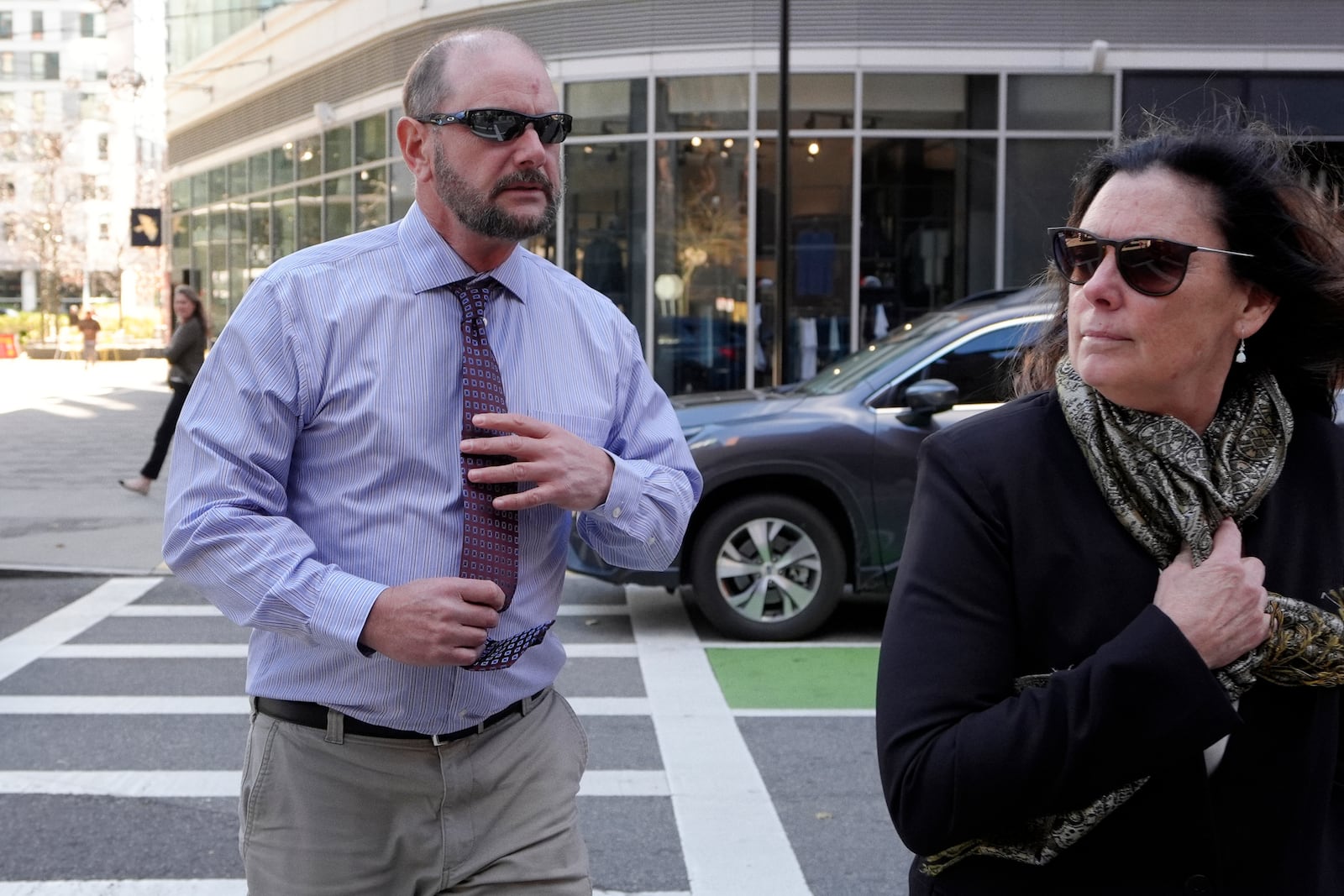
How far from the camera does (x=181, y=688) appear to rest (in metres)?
7.66

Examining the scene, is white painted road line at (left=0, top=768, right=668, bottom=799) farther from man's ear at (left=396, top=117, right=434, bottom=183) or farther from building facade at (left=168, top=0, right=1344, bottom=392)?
building facade at (left=168, top=0, right=1344, bottom=392)

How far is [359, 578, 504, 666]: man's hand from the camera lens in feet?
7.88

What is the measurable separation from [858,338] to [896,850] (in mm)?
14058

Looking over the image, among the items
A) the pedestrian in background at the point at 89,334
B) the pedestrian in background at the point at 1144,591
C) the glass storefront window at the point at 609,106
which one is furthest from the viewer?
the pedestrian in background at the point at 89,334

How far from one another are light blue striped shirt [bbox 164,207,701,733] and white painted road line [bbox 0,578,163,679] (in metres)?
6.11

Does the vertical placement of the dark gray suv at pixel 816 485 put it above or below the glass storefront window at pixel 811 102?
below

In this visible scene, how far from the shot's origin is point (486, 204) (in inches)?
109

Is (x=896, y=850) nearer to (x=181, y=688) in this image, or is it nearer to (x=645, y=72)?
(x=181, y=688)

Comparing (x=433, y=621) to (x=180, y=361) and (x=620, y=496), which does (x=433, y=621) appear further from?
(x=180, y=361)

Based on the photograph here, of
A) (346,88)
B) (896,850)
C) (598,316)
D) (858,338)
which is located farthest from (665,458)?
(346,88)

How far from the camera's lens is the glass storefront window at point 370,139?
75.5ft

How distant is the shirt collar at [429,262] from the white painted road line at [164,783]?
350cm

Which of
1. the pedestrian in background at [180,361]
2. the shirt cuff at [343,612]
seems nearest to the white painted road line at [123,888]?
the shirt cuff at [343,612]

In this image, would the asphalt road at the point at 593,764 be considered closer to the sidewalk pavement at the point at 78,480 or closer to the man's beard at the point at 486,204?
the sidewalk pavement at the point at 78,480
